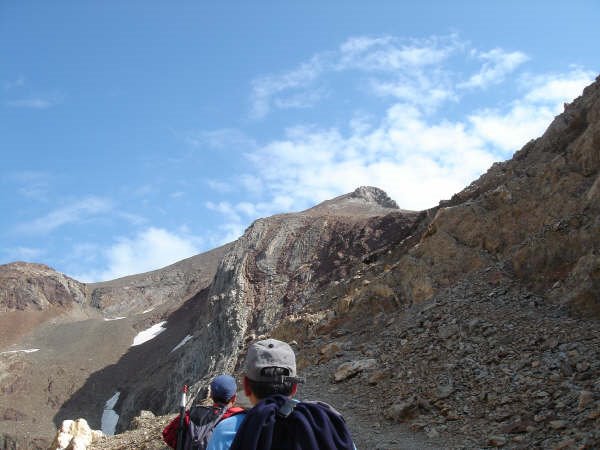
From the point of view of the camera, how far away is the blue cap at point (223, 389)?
15.1ft

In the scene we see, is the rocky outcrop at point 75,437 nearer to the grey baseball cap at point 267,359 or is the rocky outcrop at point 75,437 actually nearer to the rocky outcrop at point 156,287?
the grey baseball cap at point 267,359

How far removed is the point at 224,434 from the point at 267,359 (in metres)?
0.46

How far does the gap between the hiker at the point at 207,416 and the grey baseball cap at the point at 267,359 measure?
5.66 ft

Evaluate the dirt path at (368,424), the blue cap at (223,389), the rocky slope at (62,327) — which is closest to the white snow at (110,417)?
the rocky slope at (62,327)

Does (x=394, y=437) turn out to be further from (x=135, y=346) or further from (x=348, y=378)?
(x=135, y=346)

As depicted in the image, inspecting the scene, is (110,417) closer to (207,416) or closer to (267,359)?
(207,416)

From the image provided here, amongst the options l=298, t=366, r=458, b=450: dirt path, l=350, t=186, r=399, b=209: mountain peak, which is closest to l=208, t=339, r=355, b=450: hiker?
l=298, t=366, r=458, b=450: dirt path

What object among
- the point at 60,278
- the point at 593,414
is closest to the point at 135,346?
the point at 60,278

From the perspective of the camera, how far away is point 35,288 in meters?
102

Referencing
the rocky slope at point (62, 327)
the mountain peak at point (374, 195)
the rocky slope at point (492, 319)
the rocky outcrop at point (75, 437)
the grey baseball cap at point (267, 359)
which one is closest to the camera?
the grey baseball cap at point (267, 359)

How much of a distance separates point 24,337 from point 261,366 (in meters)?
98.5

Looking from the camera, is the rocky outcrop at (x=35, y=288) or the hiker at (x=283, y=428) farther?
the rocky outcrop at (x=35, y=288)

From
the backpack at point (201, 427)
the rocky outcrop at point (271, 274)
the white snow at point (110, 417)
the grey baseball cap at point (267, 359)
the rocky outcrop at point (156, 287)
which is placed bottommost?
the white snow at point (110, 417)

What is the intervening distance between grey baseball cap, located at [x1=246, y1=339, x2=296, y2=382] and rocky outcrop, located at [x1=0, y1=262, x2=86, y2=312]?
108 metres
